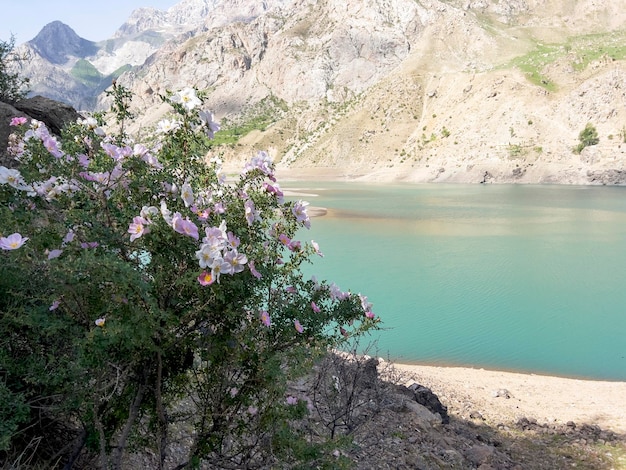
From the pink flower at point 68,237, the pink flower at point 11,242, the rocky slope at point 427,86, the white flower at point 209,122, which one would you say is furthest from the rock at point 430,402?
the rocky slope at point 427,86

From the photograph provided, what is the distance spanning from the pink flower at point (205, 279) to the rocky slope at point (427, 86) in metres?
54.0

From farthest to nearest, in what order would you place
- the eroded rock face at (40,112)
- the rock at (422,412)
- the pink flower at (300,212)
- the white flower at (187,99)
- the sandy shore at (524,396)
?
the sandy shore at (524,396) → the eroded rock face at (40,112) → the rock at (422,412) → the pink flower at (300,212) → the white flower at (187,99)

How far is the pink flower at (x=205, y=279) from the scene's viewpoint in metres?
2.48

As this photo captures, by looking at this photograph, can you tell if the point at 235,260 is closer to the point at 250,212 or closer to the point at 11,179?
the point at 250,212

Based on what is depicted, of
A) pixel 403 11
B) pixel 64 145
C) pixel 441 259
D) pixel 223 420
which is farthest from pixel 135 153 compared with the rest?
pixel 403 11

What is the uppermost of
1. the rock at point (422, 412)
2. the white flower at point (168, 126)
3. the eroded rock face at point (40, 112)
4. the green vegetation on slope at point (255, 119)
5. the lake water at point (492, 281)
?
the green vegetation on slope at point (255, 119)

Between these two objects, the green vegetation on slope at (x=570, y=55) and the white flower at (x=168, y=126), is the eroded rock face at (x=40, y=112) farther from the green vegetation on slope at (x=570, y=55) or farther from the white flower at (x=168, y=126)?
the green vegetation on slope at (x=570, y=55)

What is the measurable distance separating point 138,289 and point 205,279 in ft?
1.05

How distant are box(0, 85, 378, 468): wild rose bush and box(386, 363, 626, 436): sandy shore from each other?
6.99m

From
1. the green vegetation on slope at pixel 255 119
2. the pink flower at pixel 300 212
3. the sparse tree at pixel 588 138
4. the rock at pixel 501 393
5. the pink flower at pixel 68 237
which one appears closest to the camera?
the pink flower at pixel 68 237

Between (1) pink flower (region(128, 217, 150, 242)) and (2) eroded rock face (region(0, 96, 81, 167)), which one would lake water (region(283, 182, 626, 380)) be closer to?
(2) eroded rock face (region(0, 96, 81, 167))

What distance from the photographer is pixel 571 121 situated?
247 ft

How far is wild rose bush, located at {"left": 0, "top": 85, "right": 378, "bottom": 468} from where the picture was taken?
2533mm

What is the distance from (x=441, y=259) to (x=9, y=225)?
23.7 metres
